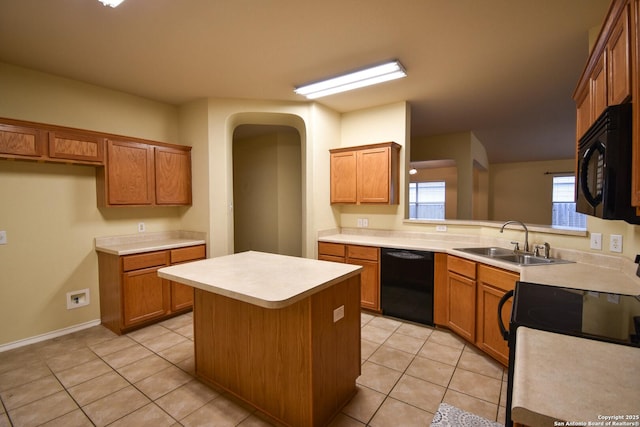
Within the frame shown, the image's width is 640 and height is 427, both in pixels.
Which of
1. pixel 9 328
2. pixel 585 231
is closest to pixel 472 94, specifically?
pixel 585 231

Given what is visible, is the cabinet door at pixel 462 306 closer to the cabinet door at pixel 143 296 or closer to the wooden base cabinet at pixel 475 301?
the wooden base cabinet at pixel 475 301

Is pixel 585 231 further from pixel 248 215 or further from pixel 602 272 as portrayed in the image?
pixel 248 215

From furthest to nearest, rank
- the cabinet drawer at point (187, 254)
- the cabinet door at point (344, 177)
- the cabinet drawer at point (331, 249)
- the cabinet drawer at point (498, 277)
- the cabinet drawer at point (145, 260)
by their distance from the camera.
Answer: the cabinet door at point (344, 177), the cabinet drawer at point (331, 249), the cabinet drawer at point (187, 254), the cabinet drawer at point (145, 260), the cabinet drawer at point (498, 277)

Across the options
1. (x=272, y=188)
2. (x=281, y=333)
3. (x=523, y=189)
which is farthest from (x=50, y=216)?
(x=523, y=189)

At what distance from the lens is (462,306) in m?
2.79

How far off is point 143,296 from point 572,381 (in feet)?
11.4

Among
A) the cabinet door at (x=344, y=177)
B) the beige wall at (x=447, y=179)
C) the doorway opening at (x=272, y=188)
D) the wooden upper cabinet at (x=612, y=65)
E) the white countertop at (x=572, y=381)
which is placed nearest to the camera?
the white countertop at (x=572, y=381)

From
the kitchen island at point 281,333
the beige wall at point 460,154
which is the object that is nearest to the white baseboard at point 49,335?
the kitchen island at point 281,333

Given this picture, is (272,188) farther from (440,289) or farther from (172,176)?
(440,289)

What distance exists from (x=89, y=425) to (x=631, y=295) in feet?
10.4

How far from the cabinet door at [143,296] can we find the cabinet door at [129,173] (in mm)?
853

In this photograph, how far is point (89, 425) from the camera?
177 centimetres

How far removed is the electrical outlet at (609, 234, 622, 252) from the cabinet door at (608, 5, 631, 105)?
1.17 m

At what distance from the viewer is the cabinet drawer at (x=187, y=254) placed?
11.0 feet
